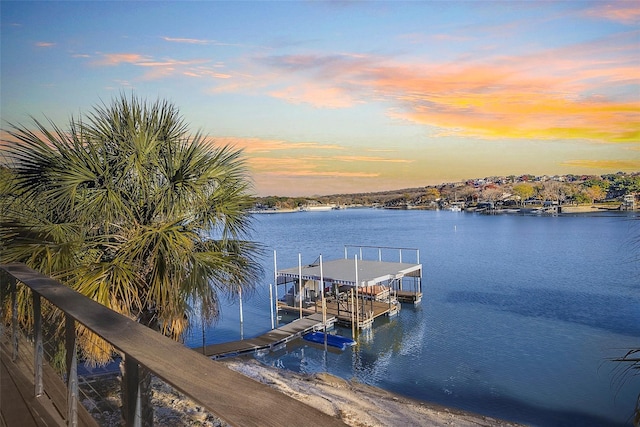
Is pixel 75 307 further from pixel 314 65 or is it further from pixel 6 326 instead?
pixel 314 65

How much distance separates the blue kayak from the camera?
21.6m

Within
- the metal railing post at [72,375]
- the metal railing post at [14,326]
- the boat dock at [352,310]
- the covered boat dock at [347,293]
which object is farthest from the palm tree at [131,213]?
the covered boat dock at [347,293]

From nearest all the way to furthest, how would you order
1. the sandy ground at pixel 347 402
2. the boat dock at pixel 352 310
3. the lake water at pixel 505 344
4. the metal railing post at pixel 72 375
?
the metal railing post at pixel 72 375, the sandy ground at pixel 347 402, the lake water at pixel 505 344, the boat dock at pixel 352 310

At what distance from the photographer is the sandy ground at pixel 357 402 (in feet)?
42.1

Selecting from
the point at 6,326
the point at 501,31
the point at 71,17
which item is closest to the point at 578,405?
the point at 6,326

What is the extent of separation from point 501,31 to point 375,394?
31.4 m

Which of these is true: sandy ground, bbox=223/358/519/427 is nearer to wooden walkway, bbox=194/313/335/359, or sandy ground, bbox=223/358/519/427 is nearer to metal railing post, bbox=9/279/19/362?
wooden walkway, bbox=194/313/335/359

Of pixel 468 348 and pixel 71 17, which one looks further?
pixel 468 348

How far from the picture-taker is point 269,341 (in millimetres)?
20422

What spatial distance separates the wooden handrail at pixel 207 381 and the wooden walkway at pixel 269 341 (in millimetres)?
15741

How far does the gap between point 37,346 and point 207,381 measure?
94.7 inches

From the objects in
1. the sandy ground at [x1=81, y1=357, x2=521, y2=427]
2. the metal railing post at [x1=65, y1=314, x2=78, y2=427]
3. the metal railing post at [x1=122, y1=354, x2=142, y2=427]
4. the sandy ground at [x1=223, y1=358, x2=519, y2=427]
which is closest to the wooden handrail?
the metal railing post at [x1=122, y1=354, x2=142, y2=427]

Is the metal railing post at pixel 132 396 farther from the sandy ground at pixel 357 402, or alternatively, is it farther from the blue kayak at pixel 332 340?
the blue kayak at pixel 332 340

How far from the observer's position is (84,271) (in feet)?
19.3
